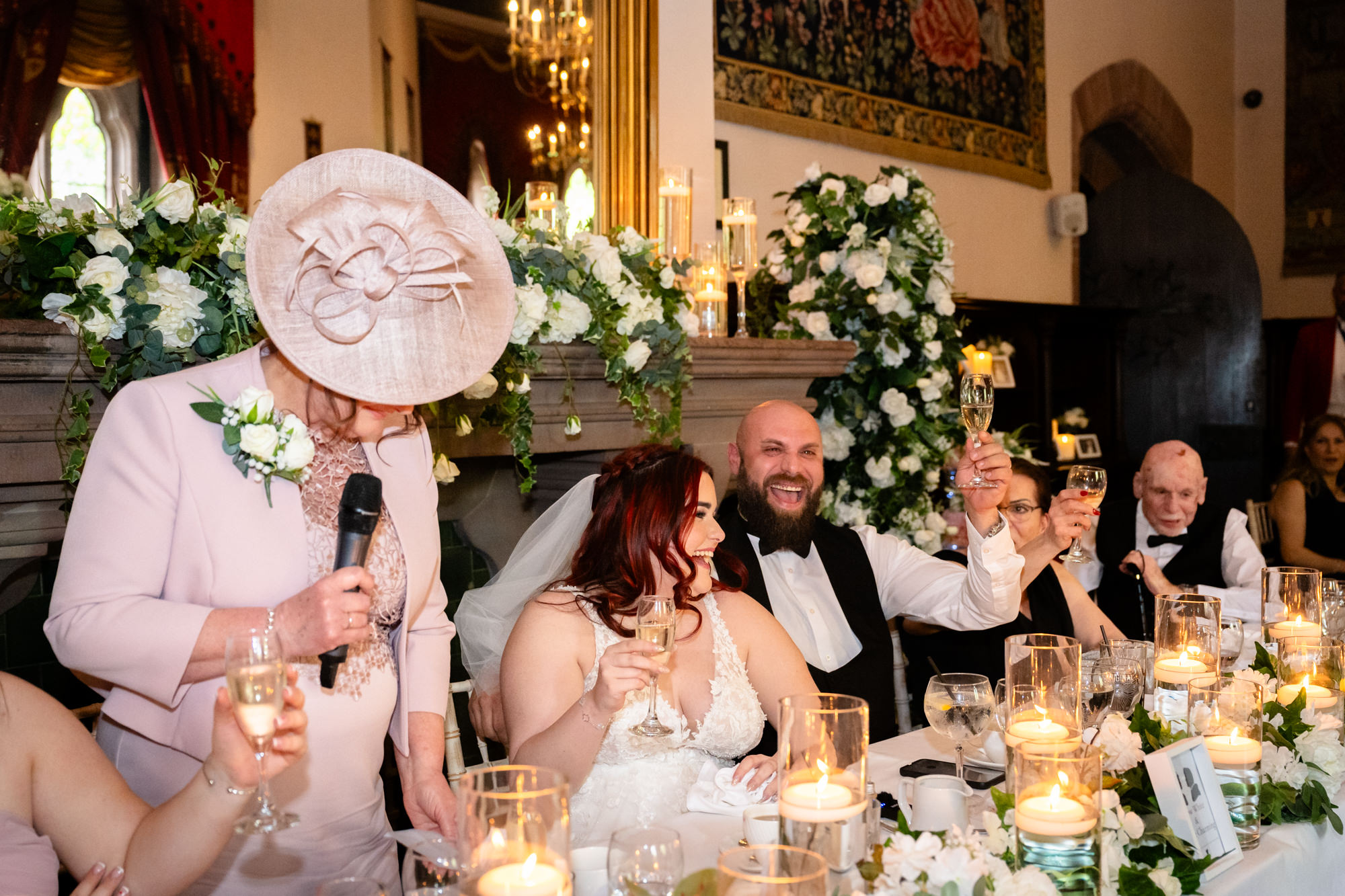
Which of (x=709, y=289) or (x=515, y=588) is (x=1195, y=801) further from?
(x=709, y=289)

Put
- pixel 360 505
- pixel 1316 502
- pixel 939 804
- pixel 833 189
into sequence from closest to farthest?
pixel 360 505
pixel 939 804
pixel 833 189
pixel 1316 502

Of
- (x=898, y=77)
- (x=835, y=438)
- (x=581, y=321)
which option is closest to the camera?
(x=581, y=321)

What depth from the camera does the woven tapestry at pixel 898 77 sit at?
6.17 meters

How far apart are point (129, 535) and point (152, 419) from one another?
0.19 m

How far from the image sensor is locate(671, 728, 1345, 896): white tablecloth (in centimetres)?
182

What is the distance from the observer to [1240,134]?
1026 cm

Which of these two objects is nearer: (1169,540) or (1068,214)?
(1169,540)

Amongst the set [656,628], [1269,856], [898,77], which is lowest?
[1269,856]

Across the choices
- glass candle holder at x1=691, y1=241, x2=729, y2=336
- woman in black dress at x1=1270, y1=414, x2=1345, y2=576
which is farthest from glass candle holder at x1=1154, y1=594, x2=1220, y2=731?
woman in black dress at x1=1270, y1=414, x2=1345, y2=576

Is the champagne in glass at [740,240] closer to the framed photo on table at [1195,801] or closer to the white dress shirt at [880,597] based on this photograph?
the white dress shirt at [880,597]

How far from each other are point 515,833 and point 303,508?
3.15ft

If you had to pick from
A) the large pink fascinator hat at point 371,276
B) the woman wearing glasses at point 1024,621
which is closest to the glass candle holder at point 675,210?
the woman wearing glasses at point 1024,621

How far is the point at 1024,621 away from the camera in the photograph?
3.68m

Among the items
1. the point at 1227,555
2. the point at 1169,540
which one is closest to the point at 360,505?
the point at 1169,540
